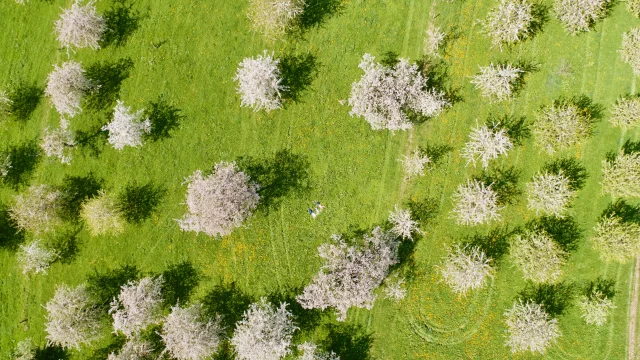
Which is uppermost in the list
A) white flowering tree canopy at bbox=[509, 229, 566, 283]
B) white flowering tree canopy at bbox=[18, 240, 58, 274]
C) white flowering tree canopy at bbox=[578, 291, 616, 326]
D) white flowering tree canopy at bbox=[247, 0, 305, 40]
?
white flowering tree canopy at bbox=[247, 0, 305, 40]

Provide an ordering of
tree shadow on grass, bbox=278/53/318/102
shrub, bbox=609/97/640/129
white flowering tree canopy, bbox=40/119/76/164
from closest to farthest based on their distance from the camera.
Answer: shrub, bbox=609/97/640/129, tree shadow on grass, bbox=278/53/318/102, white flowering tree canopy, bbox=40/119/76/164

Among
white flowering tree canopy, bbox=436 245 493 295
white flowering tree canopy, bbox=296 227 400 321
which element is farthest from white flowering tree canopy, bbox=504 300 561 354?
white flowering tree canopy, bbox=296 227 400 321

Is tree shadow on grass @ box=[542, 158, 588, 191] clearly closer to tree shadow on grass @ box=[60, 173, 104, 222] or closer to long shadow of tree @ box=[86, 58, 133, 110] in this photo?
long shadow of tree @ box=[86, 58, 133, 110]

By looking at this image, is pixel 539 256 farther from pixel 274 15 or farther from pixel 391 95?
pixel 274 15

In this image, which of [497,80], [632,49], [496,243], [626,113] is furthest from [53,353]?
[632,49]

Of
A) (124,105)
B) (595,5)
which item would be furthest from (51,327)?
(595,5)

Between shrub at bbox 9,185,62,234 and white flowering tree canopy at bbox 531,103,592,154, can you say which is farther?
shrub at bbox 9,185,62,234

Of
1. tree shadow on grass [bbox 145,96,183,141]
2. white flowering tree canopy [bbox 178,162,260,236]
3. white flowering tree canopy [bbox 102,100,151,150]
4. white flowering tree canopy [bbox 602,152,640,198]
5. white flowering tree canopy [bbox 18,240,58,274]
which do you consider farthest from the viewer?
tree shadow on grass [bbox 145,96,183,141]
